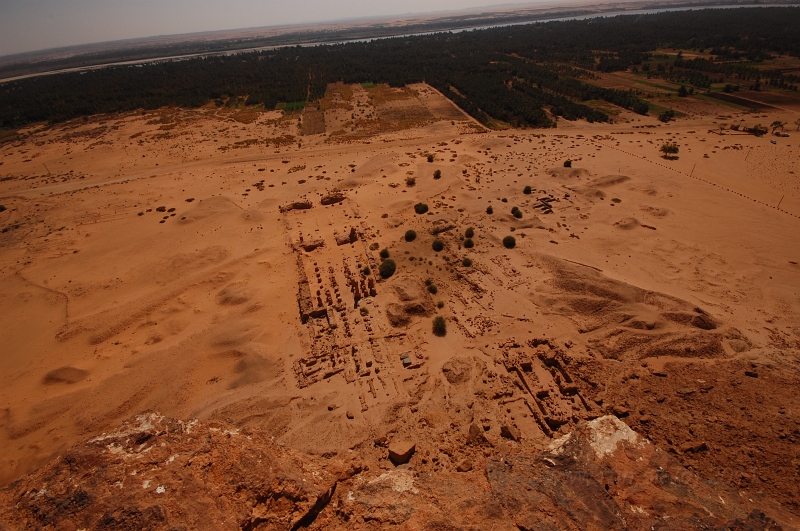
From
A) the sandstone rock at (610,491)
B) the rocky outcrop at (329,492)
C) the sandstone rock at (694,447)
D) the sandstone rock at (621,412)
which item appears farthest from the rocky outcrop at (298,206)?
the sandstone rock at (694,447)

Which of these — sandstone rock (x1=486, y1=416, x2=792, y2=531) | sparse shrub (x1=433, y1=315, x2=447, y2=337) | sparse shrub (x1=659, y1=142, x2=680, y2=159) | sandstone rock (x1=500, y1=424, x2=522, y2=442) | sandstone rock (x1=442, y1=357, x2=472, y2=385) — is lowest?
sandstone rock (x1=500, y1=424, x2=522, y2=442)

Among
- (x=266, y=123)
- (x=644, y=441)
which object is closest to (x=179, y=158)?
(x=266, y=123)

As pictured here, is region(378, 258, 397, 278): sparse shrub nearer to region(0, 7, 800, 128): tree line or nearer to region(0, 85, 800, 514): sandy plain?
region(0, 85, 800, 514): sandy plain

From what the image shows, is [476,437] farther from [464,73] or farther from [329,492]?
[464,73]

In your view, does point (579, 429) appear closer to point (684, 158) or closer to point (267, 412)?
point (267, 412)

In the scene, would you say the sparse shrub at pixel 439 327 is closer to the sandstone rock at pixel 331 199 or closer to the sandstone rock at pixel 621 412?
the sandstone rock at pixel 621 412

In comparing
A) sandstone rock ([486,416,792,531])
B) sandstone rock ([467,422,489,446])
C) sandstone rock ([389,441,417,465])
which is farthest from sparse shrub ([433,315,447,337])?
sandstone rock ([486,416,792,531])
